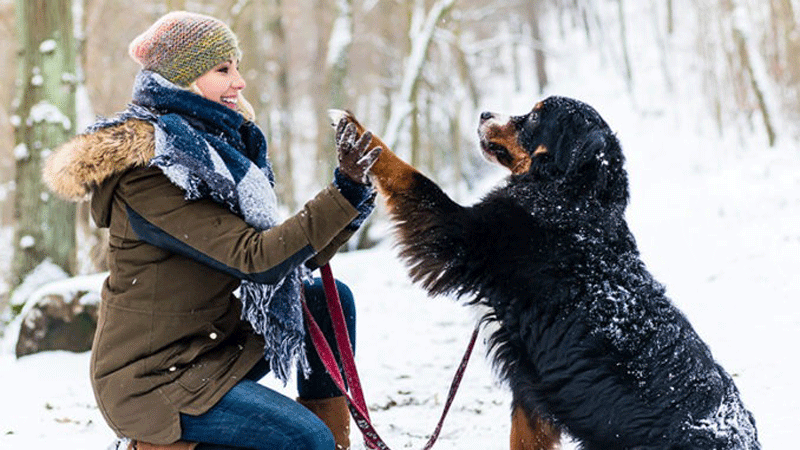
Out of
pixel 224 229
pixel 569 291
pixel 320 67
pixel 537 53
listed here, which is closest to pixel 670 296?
pixel 569 291

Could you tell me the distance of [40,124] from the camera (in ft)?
20.9

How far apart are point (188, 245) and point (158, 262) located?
Result: 0.42 feet

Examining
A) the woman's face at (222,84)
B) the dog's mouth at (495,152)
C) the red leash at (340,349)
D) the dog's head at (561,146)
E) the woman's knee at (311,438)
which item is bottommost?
the woman's knee at (311,438)

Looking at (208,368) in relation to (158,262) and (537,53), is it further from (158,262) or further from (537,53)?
(537,53)

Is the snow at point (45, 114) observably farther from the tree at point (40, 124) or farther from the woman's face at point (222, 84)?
the woman's face at point (222, 84)

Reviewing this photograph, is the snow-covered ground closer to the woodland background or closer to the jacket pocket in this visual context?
the jacket pocket

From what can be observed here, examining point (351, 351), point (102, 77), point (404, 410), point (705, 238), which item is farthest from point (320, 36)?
point (351, 351)

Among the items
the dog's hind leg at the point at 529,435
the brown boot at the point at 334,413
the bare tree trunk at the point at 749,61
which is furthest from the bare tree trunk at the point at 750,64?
the brown boot at the point at 334,413

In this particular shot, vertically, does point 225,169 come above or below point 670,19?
below

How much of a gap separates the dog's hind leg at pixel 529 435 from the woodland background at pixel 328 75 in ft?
4.71

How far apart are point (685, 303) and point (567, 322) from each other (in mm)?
4011

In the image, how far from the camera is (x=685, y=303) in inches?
241

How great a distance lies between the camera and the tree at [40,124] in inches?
249

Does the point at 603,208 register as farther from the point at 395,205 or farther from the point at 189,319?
the point at 189,319
